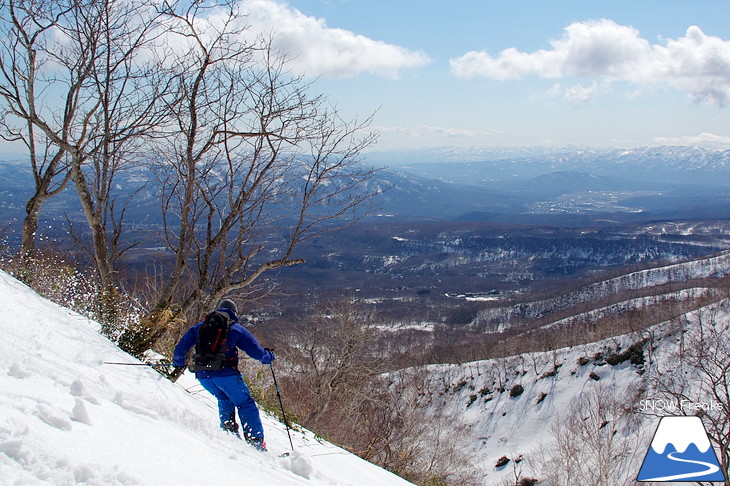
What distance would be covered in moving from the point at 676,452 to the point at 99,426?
46.2ft

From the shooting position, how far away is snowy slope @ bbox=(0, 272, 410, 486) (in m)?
2.50

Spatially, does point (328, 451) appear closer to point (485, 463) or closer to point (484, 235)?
point (485, 463)

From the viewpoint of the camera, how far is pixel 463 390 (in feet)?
190

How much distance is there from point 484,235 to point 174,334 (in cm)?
19389

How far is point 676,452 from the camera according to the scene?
39.2 ft

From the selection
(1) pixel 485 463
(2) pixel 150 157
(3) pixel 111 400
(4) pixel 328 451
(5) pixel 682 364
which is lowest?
(1) pixel 485 463

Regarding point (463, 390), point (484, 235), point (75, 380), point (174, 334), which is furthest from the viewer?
point (484, 235)

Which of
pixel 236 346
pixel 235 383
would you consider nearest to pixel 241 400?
pixel 235 383

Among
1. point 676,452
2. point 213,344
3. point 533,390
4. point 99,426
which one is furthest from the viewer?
point 533,390

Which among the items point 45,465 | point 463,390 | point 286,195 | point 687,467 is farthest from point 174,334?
point 463,390

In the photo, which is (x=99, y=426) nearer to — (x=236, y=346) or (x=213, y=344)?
(x=213, y=344)

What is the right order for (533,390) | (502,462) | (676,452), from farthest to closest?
(533,390)
(502,462)
(676,452)

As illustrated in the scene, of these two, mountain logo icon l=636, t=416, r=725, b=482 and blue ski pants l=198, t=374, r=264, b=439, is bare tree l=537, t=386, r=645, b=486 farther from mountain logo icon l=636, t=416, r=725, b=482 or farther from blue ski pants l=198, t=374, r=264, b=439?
blue ski pants l=198, t=374, r=264, b=439

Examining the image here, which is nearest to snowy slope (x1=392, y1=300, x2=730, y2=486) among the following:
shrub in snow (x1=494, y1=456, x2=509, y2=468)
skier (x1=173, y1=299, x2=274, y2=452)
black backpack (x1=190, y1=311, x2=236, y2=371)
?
shrub in snow (x1=494, y1=456, x2=509, y2=468)
